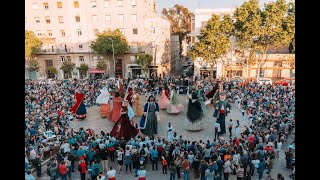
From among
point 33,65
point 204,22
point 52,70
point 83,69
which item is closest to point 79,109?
point 83,69

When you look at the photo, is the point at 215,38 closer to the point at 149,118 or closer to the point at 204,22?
the point at 204,22

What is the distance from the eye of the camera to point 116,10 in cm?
4516

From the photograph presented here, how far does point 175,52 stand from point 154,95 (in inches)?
1407

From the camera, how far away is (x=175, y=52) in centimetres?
6088

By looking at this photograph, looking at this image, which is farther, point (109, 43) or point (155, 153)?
point (109, 43)

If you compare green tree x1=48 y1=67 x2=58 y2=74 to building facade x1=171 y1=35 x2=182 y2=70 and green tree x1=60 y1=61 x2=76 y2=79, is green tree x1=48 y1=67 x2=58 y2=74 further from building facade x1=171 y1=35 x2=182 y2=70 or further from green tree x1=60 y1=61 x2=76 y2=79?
building facade x1=171 y1=35 x2=182 y2=70

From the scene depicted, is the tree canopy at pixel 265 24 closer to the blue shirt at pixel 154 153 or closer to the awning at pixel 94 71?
the awning at pixel 94 71

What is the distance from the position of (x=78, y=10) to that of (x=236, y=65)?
27.3 meters

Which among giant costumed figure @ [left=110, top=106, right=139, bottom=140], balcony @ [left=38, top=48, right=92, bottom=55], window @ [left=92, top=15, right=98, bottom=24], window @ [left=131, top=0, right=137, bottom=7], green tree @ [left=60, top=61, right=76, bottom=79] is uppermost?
window @ [left=131, top=0, right=137, bottom=7]

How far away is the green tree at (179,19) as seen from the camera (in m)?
65.6

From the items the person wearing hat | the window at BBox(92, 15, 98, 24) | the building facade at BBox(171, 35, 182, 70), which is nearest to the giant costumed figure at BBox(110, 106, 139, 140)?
the person wearing hat

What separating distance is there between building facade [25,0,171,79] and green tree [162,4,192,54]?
62.2 feet

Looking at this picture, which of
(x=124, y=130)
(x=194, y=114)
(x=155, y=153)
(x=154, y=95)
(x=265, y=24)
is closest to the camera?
(x=155, y=153)

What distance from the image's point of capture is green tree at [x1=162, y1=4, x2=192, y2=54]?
215ft
